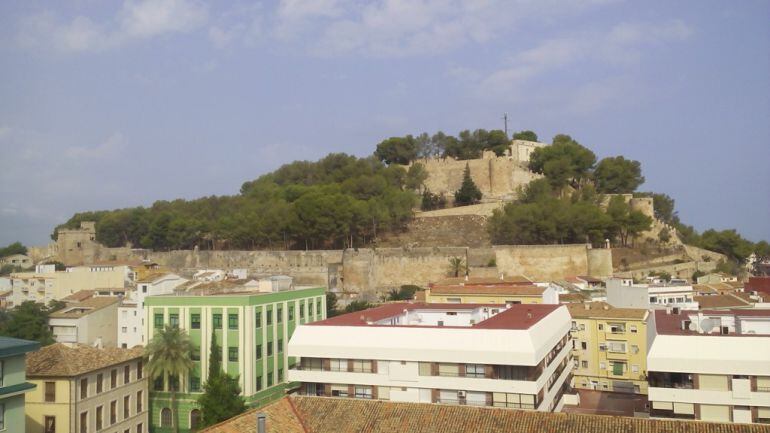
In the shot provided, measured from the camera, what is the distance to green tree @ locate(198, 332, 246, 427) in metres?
22.7

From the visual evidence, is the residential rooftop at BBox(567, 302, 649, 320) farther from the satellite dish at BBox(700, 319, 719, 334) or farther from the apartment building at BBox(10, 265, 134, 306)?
the apartment building at BBox(10, 265, 134, 306)

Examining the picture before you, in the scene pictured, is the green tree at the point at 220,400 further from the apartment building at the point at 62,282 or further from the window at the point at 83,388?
the apartment building at the point at 62,282

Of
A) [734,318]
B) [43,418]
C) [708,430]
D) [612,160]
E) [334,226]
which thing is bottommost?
[43,418]

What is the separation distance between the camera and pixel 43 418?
2123 cm

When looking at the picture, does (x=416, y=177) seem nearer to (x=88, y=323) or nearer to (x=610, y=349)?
(x=88, y=323)

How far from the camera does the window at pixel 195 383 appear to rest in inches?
1027

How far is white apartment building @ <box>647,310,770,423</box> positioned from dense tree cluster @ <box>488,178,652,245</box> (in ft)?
119

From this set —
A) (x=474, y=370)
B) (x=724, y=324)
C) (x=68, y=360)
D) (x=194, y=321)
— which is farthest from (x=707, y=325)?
(x=68, y=360)

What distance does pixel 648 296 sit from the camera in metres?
34.0

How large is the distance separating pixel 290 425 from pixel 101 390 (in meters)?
10.8

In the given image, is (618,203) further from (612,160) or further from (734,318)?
(734,318)

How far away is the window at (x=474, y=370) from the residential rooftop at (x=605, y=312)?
1237 centimetres

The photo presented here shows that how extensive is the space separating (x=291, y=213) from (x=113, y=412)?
36.0 m

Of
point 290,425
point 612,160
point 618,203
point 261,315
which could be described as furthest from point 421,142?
point 290,425
